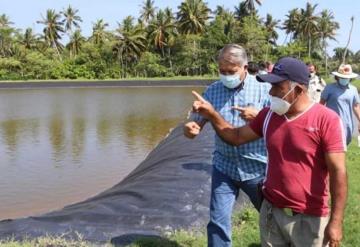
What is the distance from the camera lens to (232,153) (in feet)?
13.1

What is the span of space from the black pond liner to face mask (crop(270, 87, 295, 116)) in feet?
7.36

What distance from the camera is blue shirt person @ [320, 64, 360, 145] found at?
7168 mm

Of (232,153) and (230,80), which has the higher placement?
(230,80)

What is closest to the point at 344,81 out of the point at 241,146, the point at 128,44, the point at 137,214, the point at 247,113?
the point at 137,214

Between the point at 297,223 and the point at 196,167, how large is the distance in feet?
11.6

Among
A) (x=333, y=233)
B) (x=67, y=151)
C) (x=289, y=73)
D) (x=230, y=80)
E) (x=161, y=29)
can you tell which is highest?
(x=161, y=29)

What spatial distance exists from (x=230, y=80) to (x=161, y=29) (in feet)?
202

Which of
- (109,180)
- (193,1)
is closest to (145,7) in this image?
(193,1)

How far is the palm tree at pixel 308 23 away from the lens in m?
71.2

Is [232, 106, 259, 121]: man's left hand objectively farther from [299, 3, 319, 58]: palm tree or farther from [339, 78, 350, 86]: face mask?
[299, 3, 319, 58]: palm tree

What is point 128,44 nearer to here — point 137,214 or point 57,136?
point 57,136

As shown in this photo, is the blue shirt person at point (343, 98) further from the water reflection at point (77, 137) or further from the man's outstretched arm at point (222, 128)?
the water reflection at point (77, 137)

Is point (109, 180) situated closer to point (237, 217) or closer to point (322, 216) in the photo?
point (237, 217)

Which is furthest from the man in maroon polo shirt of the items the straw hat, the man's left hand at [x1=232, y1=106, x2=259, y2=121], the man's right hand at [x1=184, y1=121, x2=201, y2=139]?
the straw hat
